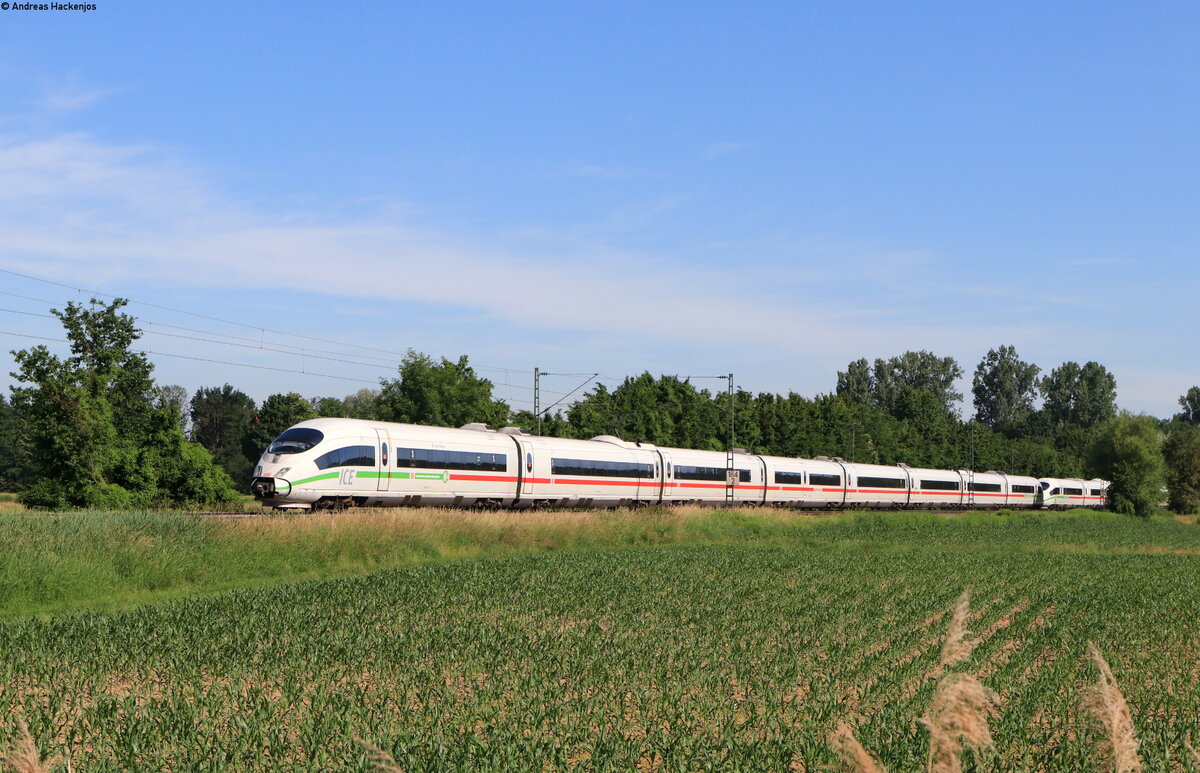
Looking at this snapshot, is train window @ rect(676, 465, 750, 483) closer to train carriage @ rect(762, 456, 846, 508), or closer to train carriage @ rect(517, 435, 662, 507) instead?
train carriage @ rect(517, 435, 662, 507)

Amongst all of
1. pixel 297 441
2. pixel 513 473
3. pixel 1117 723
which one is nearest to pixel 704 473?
pixel 513 473

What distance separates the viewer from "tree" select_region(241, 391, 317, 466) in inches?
5079

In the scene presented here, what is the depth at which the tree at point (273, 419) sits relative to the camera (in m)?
129

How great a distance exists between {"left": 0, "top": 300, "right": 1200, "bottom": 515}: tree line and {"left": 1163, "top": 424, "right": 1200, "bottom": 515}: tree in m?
0.14

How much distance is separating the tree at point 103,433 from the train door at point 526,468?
56.0ft

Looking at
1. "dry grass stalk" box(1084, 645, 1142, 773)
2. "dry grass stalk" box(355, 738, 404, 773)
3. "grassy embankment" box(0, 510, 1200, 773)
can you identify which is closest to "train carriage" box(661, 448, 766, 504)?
"grassy embankment" box(0, 510, 1200, 773)

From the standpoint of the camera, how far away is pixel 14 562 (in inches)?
848

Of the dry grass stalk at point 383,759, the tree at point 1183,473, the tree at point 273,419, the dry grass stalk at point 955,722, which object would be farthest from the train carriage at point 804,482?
the tree at point 273,419

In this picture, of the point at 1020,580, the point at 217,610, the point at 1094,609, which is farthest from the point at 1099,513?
the point at 217,610

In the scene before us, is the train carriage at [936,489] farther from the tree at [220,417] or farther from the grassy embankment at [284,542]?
the tree at [220,417]

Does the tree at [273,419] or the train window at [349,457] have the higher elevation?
the tree at [273,419]

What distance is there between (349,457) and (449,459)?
4.76 meters

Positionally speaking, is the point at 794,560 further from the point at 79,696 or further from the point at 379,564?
the point at 79,696

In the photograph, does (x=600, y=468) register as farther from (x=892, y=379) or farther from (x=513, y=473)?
(x=892, y=379)
